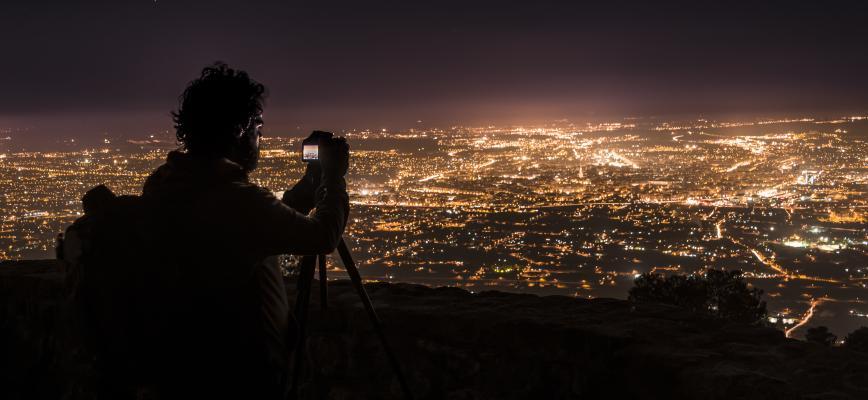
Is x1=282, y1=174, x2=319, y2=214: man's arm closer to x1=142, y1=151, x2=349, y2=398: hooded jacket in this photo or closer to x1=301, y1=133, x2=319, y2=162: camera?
x1=301, y1=133, x2=319, y2=162: camera

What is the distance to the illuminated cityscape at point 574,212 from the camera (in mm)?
23312

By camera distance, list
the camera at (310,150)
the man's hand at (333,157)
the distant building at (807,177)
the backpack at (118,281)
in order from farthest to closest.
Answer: the distant building at (807,177), the camera at (310,150), the man's hand at (333,157), the backpack at (118,281)

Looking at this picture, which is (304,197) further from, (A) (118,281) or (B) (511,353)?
(B) (511,353)

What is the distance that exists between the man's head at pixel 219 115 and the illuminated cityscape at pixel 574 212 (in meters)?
19.2

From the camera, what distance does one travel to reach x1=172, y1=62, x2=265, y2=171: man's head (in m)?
1.45

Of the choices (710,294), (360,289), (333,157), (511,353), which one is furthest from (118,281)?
(710,294)

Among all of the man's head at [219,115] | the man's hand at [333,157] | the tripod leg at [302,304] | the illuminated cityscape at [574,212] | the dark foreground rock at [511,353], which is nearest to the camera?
the man's head at [219,115]

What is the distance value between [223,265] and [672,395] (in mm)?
1722

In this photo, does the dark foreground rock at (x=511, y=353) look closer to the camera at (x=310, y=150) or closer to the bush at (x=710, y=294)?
the camera at (x=310, y=150)

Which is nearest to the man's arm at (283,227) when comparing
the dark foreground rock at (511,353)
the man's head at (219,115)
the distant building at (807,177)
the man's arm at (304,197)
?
the man's head at (219,115)

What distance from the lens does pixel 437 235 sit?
30.6 metres

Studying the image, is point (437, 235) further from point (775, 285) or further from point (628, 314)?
point (628, 314)

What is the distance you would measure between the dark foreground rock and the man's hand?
1.29 metres

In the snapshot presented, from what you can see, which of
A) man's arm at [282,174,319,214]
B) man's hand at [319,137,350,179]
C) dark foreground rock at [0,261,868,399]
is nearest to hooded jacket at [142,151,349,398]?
man's hand at [319,137,350,179]
